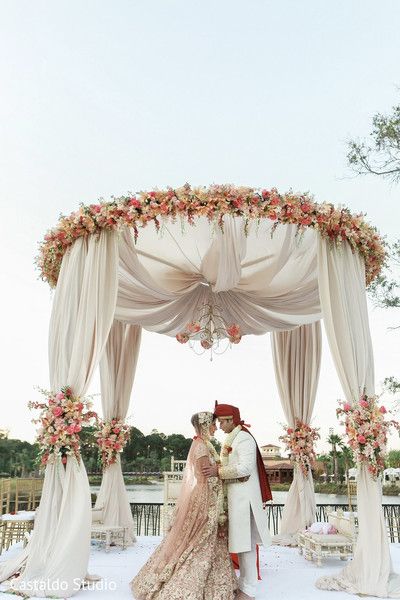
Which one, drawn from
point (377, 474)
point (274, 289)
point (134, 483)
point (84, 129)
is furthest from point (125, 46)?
point (134, 483)

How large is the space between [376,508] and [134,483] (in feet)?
38.8

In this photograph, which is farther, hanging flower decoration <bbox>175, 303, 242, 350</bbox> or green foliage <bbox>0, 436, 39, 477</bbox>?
green foliage <bbox>0, 436, 39, 477</bbox>

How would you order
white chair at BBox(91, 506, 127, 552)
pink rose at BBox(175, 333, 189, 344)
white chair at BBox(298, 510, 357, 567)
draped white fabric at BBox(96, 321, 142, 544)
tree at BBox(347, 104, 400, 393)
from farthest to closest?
tree at BBox(347, 104, 400, 393), pink rose at BBox(175, 333, 189, 344), draped white fabric at BBox(96, 321, 142, 544), white chair at BBox(91, 506, 127, 552), white chair at BBox(298, 510, 357, 567)

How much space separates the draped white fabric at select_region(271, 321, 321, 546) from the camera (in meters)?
6.90

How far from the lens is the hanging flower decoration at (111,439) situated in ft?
23.2

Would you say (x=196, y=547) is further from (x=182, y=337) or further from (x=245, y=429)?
(x=182, y=337)

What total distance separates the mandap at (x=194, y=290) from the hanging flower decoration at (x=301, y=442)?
0.97 feet

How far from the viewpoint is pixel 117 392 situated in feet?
24.1

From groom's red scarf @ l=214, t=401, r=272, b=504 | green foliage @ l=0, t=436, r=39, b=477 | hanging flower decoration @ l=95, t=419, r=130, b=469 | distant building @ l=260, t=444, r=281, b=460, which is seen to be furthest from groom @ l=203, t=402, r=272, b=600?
green foliage @ l=0, t=436, r=39, b=477

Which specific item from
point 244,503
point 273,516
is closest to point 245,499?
point 244,503

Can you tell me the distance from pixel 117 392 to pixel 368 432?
3830 millimetres

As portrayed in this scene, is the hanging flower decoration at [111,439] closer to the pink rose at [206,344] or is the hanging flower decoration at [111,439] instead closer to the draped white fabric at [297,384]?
the pink rose at [206,344]

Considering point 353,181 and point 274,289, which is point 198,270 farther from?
point 353,181

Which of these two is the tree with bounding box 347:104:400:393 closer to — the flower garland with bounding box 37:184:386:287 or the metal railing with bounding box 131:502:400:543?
the flower garland with bounding box 37:184:386:287
